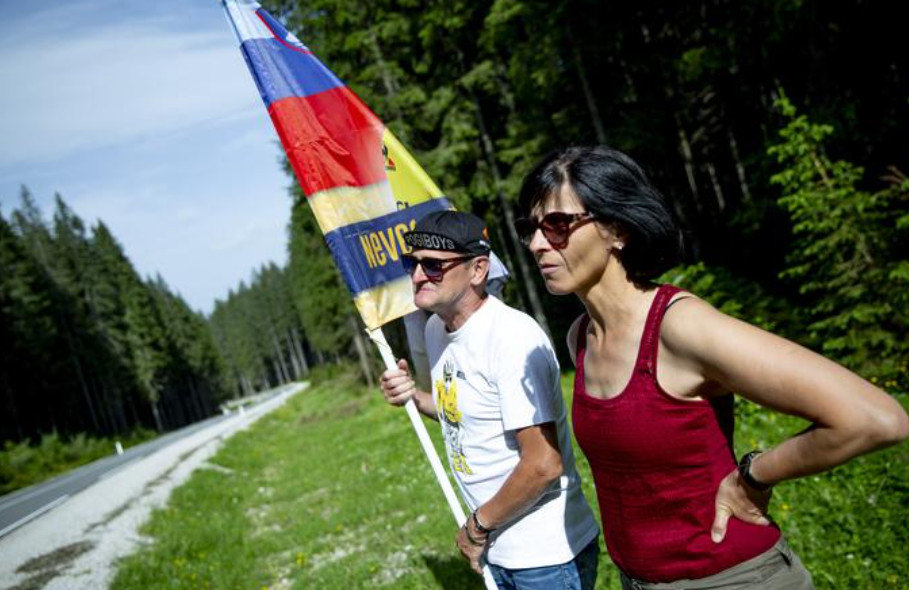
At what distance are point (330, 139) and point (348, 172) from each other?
23cm

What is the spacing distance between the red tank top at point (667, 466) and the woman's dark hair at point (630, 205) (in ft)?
0.55

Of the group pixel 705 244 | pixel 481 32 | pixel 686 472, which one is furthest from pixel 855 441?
pixel 705 244

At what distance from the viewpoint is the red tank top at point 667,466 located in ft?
5.74

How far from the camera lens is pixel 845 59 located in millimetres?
13188

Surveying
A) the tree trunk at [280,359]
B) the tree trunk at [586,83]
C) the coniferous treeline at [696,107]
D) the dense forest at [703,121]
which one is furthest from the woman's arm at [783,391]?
the tree trunk at [280,359]

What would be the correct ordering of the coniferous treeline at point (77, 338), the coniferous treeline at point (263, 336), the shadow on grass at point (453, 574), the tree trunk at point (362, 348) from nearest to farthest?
the shadow on grass at point (453, 574) → the tree trunk at point (362, 348) → the coniferous treeline at point (77, 338) → the coniferous treeline at point (263, 336)

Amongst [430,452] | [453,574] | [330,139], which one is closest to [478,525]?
[430,452]

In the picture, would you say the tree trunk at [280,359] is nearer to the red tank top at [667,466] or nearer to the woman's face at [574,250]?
the woman's face at [574,250]

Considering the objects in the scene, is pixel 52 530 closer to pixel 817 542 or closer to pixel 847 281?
pixel 817 542

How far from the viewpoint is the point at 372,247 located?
3678 millimetres

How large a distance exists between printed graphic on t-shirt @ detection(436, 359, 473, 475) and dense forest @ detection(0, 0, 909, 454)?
49.0 inches

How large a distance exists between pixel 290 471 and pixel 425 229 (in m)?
13.4

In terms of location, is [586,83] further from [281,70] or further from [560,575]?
[560,575]

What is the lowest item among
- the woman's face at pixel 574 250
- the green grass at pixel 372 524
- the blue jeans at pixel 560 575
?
the green grass at pixel 372 524
